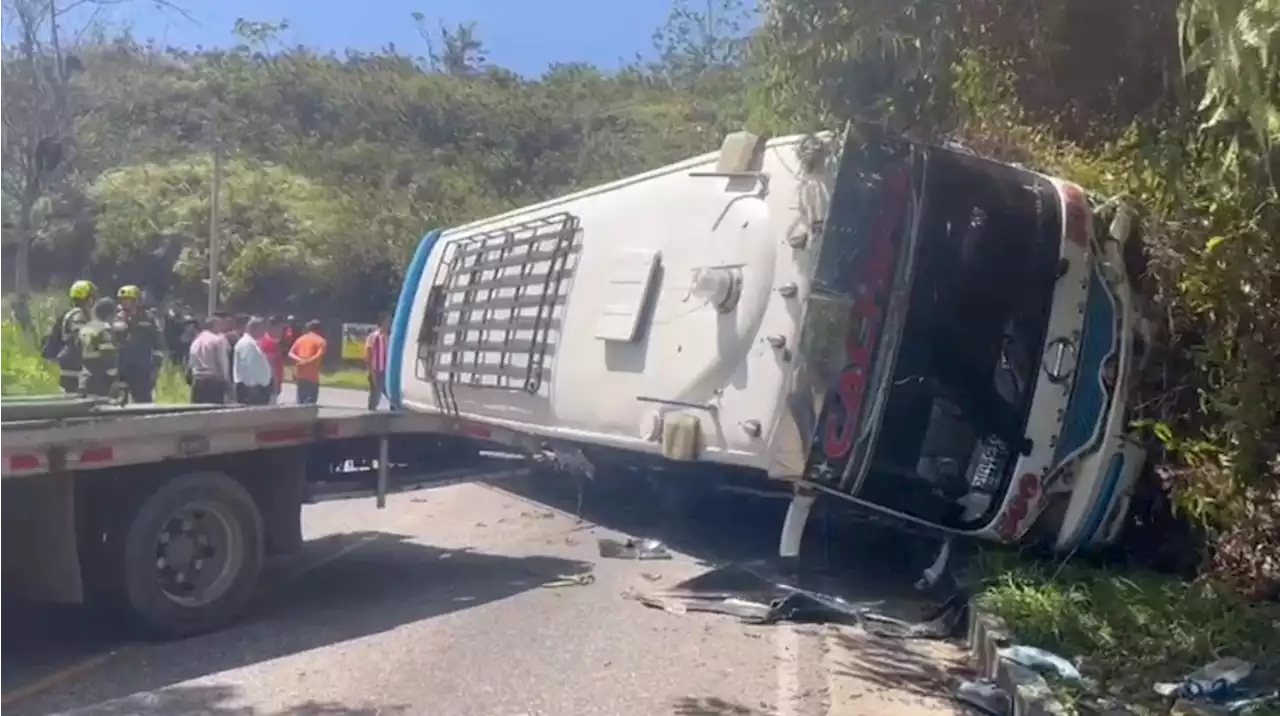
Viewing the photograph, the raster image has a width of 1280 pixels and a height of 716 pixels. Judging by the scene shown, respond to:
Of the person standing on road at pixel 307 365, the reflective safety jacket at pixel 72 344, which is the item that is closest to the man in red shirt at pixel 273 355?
the person standing on road at pixel 307 365

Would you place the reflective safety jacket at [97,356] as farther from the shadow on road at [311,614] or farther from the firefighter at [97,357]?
the shadow on road at [311,614]

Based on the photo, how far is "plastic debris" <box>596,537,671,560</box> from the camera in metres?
10.4

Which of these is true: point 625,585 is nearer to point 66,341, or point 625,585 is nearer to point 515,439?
point 515,439

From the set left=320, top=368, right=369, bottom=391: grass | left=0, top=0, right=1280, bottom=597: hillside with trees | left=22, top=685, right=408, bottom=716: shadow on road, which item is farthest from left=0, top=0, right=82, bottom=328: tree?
left=22, top=685, right=408, bottom=716: shadow on road

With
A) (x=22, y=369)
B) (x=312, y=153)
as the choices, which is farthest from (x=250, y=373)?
(x=312, y=153)

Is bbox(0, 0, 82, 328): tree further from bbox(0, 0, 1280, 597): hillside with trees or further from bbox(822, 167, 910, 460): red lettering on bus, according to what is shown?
bbox(822, 167, 910, 460): red lettering on bus

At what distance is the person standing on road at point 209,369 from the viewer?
14.0 m

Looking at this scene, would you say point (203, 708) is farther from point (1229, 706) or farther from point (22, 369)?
point (22, 369)

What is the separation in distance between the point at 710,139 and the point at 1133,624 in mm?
20638

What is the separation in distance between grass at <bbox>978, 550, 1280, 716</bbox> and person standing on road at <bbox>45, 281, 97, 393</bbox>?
25.3 feet

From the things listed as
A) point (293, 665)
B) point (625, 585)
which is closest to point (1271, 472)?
point (625, 585)

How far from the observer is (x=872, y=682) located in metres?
6.97

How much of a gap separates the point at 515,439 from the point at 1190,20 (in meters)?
6.22

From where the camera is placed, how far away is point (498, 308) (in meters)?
11.4
